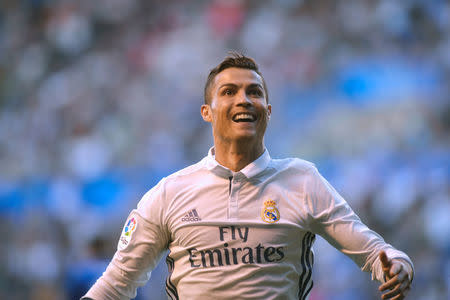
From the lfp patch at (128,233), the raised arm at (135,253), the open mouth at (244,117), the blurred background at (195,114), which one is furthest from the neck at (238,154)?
the blurred background at (195,114)

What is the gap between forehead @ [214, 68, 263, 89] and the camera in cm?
291

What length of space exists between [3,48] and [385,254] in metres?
11.0

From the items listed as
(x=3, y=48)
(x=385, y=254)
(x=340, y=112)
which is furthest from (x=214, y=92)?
(x=3, y=48)

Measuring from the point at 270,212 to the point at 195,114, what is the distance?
716cm

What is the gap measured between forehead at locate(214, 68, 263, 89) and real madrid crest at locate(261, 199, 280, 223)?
566mm

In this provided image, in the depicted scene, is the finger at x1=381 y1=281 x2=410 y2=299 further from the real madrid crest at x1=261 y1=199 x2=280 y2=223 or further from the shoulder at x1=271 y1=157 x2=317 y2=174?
the shoulder at x1=271 y1=157 x2=317 y2=174

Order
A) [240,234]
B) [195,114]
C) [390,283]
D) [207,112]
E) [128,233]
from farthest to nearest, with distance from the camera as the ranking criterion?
[195,114]
[207,112]
[128,233]
[240,234]
[390,283]

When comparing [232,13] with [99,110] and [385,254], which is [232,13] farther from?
[385,254]

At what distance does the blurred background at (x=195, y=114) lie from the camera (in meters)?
7.81

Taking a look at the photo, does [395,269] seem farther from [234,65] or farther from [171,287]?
[234,65]

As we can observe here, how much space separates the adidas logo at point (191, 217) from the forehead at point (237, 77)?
60 centimetres

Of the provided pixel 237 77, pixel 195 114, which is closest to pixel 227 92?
pixel 237 77

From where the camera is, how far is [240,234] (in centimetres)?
269

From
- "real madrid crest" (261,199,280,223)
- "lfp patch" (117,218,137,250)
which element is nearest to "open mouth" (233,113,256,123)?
"real madrid crest" (261,199,280,223)
